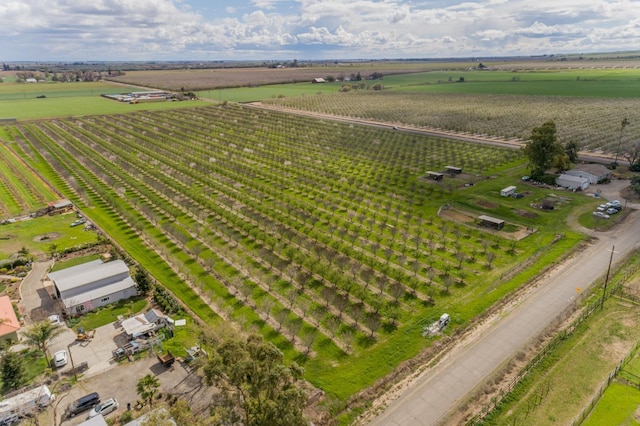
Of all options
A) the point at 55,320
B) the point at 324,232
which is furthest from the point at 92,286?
the point at 324,232

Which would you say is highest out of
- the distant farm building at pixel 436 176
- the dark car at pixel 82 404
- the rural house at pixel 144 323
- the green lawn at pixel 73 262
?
the distant farm building at pixel 436 176

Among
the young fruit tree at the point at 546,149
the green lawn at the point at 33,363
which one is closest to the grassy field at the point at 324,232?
the young fruit tree at the point at 546,149

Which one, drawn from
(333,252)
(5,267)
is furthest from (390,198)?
(5,267)

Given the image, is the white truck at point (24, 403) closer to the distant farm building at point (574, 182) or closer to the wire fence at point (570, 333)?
the wire fence at point (570, 333)

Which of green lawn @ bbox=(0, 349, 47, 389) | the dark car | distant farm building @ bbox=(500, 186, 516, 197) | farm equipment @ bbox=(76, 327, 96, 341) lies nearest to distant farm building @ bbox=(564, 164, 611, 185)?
distant farm building @ bbox=(500, 186, 516, 197)

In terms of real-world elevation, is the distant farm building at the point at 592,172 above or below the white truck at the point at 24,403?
above
